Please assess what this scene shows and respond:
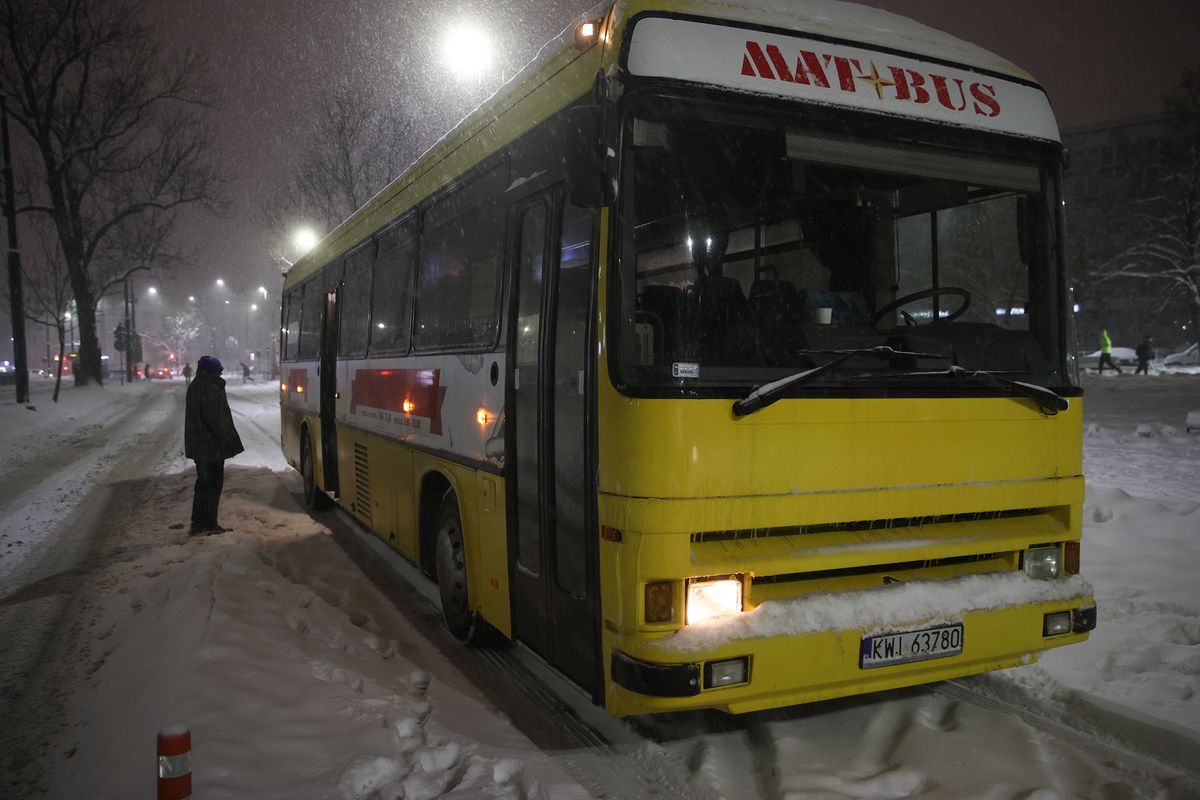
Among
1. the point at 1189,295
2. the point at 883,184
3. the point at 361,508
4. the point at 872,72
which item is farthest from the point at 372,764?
the point at 1189,295

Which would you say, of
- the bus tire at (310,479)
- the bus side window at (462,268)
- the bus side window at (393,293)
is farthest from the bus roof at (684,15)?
the bus tire at (310,479)

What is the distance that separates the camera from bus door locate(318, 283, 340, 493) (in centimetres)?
943

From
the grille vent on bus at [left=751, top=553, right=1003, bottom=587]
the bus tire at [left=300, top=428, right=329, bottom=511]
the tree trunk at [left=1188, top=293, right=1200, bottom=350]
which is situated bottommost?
the bus tire at [left=300, top=428, right=329, bottom=511]

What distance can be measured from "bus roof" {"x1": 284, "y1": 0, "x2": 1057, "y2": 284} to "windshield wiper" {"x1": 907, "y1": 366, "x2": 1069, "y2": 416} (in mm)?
1441

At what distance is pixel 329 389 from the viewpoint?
31.2 feet

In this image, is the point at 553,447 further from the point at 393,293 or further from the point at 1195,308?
the point at 1195,308

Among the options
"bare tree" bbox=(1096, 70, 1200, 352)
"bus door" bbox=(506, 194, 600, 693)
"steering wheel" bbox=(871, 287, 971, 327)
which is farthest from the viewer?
"bare tree" bbox=(1096, 70, 1200, 352)

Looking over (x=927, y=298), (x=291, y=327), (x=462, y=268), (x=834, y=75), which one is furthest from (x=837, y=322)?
(x=291, y=327)

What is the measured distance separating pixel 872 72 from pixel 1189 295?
43.8 metres

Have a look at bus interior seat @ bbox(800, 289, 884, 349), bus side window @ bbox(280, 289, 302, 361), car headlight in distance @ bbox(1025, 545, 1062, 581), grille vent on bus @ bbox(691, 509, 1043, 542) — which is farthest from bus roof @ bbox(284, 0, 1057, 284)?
bus side window @ bbox(280, 289, 302, 361)

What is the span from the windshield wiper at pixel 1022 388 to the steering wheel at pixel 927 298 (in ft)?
1.33

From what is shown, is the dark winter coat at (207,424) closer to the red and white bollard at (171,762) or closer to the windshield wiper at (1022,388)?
the red and white bollard at (171,762)

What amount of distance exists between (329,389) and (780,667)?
735 centimetres

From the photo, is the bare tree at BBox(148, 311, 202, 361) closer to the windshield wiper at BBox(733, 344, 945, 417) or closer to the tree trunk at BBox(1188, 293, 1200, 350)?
the tree trunk at BBox(1188, 293, 1200, 350)
